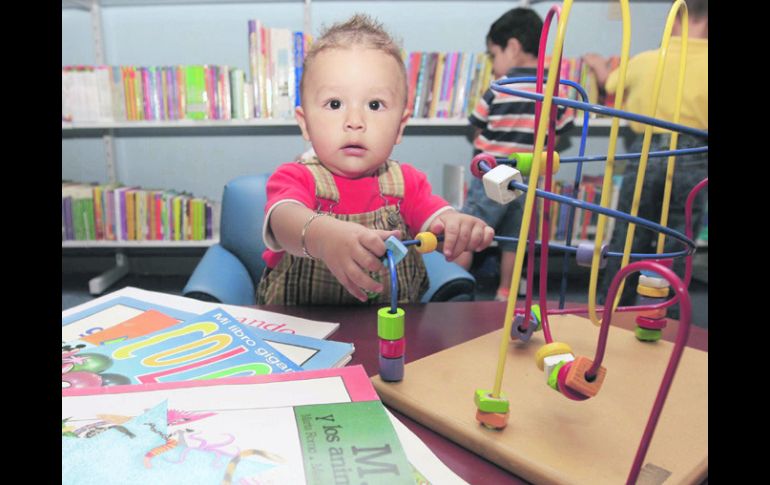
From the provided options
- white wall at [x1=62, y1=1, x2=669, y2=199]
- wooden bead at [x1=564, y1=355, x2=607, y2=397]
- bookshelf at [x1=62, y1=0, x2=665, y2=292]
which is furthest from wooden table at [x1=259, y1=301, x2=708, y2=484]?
white wall at [x1=62, y1=1, x2=669, y2=199]

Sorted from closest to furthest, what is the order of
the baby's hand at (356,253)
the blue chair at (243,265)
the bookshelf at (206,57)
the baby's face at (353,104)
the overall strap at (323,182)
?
the baby's hand at (356,253), the baby's face at (353,104), the overall strap at (323,182), the blue chair at (243,265), the bookshelf at (206,57)

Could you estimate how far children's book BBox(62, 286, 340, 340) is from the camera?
70 cm

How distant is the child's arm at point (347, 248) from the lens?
21.2 inches

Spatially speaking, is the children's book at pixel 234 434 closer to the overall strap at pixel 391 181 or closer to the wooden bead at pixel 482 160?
the wooden bead at pixel 482 160

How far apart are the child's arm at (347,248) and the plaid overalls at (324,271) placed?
0.24 meters

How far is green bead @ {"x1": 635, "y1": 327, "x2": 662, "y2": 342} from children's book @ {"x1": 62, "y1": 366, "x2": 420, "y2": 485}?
0.36 meters

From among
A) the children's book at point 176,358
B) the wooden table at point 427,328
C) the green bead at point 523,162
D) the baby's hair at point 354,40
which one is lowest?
the wooden table at point 427,328

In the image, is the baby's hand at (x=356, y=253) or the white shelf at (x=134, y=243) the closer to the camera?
the baby's hand at (x=356, y=253)

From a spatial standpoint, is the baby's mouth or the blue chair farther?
the blue chair

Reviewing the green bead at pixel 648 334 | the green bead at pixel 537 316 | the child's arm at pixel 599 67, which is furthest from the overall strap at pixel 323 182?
the child's arm at pixel 599 67

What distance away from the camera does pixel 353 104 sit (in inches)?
30.5

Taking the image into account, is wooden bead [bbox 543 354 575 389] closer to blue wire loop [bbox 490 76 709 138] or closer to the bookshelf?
blue wire loop [bbox 490 76 709 138]
